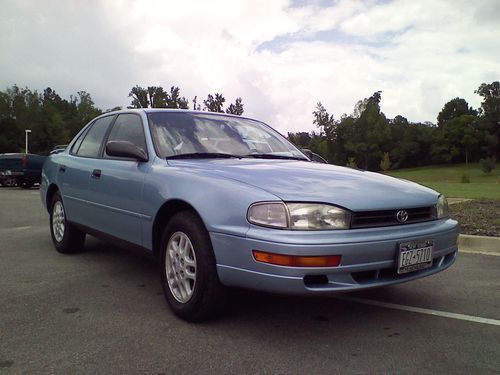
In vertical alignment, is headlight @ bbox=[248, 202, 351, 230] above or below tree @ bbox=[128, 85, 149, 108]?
below

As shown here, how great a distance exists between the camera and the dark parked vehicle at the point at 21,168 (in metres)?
19.4

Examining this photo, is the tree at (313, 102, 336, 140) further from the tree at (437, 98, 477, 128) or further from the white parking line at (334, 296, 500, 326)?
the white parking line at (334, 296, 500, 326)

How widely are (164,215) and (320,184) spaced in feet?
4.01

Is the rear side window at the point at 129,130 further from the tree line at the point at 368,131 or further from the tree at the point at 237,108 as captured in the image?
the tree line at the point at 368,131

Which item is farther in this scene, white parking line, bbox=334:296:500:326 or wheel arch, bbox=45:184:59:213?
wheel arch, bbox=45:184:59:213

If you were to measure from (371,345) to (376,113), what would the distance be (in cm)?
10652

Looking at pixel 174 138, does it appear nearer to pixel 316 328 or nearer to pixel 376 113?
pixel 316 328

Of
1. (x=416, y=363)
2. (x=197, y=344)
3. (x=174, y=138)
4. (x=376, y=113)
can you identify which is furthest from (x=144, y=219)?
(x=376, y=113)

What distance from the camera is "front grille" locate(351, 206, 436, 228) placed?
2.90 metres

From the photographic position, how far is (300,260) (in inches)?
106

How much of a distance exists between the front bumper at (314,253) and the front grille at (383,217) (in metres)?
0.04

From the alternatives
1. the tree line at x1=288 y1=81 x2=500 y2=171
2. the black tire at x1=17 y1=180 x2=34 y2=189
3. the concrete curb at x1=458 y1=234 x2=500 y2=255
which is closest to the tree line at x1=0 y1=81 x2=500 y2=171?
the tree line at x1=288 y1=81 x2=500 y2=171

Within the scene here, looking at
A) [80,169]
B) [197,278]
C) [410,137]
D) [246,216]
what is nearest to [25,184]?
[80,169]

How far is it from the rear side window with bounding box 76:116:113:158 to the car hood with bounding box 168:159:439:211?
Result: 5.13ft
